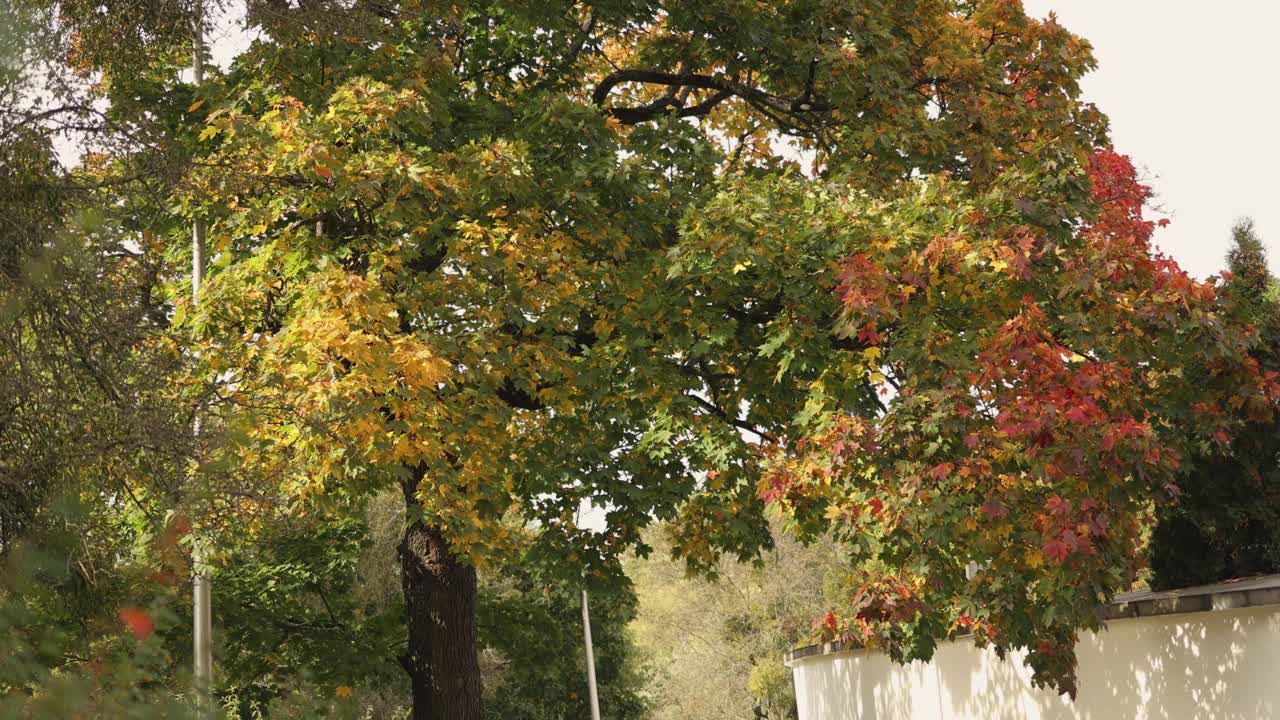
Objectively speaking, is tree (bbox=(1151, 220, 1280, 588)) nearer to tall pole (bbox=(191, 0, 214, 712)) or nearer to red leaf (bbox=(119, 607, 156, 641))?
tall pole (bbox=(191, 0, 214, 712))

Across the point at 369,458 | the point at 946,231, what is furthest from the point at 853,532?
the point at 369,458

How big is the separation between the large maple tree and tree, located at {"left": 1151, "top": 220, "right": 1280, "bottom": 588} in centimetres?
102

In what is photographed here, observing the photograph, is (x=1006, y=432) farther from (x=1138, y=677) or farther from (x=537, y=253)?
(x=537, y=253)

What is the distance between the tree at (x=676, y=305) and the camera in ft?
39.7

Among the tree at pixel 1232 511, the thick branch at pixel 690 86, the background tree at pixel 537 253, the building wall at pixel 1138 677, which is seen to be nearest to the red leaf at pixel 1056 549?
the building wall at pixel 1138 677

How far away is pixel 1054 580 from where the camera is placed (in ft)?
38.4

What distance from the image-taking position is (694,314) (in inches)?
543

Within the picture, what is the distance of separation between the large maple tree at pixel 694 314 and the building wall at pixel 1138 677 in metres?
1.19

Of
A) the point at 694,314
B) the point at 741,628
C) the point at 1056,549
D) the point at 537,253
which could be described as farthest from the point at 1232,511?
the point at 741,628

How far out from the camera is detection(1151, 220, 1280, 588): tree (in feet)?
48.5

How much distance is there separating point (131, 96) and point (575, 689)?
72.7 feet

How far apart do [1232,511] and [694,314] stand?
6.28m

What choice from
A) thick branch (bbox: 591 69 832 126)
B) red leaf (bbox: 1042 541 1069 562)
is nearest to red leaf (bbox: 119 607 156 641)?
red leaf (bbox: 1042 541 1069 562)

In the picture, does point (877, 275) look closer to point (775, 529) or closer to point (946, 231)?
point (946, 231)
